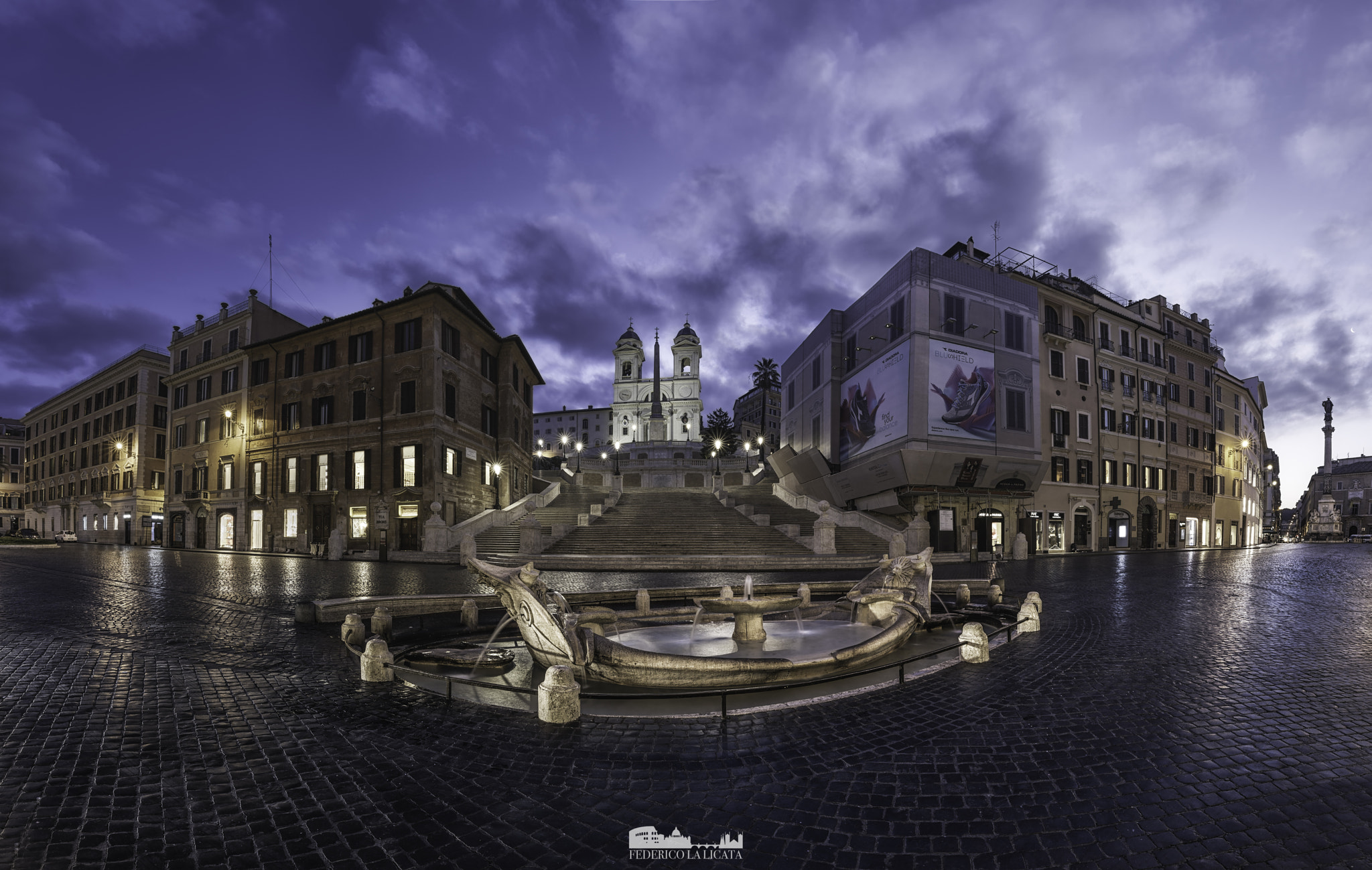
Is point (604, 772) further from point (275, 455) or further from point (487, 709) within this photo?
point (275, 455)

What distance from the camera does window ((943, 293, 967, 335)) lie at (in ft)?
103

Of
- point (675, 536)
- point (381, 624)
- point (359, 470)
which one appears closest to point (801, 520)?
point (675, 536)

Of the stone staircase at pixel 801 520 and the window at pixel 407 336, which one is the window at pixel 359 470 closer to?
the window at pixel 407 336

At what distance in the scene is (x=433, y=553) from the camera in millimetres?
26531

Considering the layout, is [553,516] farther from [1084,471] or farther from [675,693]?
[1084,471]

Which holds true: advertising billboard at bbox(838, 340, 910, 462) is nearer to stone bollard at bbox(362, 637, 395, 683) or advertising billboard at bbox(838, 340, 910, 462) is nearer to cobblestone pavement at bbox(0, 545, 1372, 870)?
cobblestone pavement at bbox(0, 545, 1372, 870)

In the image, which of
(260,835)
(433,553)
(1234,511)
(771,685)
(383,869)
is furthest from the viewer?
(1234,511)

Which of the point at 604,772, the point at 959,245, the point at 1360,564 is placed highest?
the point at 959,245

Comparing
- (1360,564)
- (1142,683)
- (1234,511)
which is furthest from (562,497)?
(1234,511)

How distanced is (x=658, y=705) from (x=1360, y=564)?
32.9 metres

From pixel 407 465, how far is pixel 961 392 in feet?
95.9

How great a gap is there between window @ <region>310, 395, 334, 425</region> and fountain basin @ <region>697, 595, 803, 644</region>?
3204 centimetres

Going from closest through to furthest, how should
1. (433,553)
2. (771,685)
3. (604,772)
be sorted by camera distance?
(604,772) → (771,685) → (433,553)

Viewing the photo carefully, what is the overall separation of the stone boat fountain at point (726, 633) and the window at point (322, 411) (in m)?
29.8
